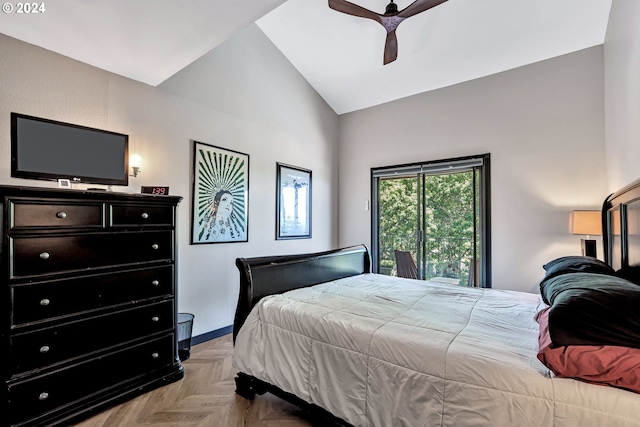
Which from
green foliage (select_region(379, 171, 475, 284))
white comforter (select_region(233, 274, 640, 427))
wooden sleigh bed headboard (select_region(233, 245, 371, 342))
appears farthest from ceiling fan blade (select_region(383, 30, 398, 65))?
white comforter (select_region(233, 274, 640, 427))

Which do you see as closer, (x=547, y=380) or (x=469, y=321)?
(x=547, y=380)

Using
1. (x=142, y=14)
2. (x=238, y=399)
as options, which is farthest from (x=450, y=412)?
(x=142, y=14)

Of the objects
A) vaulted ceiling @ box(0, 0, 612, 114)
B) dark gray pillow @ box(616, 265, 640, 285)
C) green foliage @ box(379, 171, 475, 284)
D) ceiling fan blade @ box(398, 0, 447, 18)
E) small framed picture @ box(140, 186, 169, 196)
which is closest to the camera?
dark gray pillow @ box(616, 265, 640, 285)

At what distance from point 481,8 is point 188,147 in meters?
3.34

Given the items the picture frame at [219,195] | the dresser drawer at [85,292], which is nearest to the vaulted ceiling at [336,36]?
the picture frame at [219,195]

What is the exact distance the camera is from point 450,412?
4.34ft

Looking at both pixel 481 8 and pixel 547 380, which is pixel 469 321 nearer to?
pixel 547 380

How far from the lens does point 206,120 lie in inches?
132

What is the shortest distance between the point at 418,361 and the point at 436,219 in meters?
3.20

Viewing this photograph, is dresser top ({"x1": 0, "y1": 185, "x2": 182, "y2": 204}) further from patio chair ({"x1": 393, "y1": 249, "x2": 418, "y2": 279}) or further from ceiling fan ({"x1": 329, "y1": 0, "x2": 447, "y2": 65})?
patio chair ({"x1": 393, "y1": 249, "x2": 418, "y2": 279})

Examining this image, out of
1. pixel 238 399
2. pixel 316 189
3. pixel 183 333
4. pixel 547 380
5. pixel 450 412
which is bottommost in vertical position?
pixel 238 399

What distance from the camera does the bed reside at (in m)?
1.14

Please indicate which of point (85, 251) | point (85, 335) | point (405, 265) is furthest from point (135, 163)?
point (405, 265)

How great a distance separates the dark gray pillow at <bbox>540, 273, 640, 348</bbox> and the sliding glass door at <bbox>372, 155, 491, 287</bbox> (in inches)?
113
